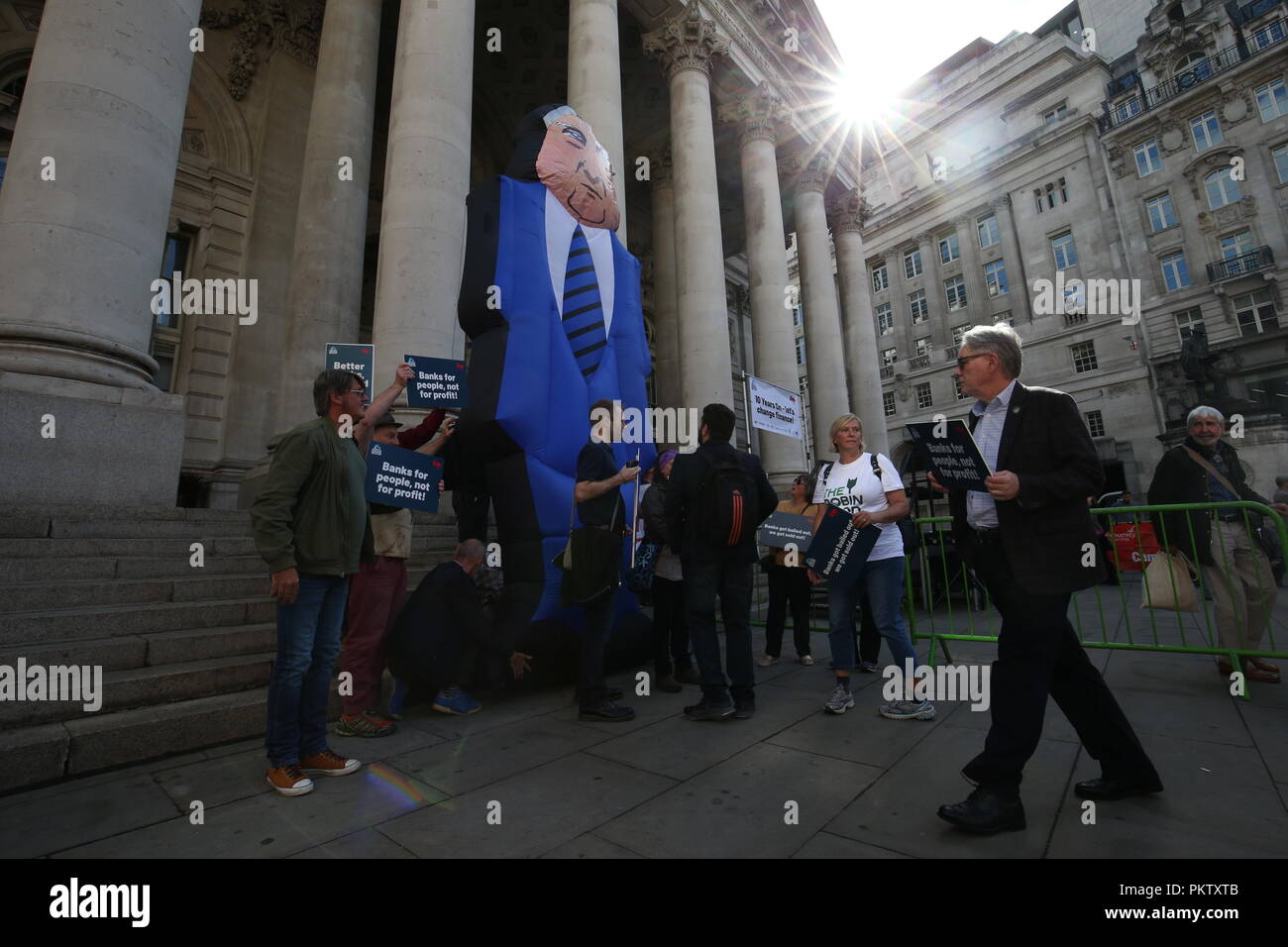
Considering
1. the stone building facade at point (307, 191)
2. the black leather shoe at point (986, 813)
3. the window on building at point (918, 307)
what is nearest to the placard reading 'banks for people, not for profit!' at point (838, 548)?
the black leather shoe at point (986, 813)

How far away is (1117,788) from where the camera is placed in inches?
107

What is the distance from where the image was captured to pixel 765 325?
52.3 feet

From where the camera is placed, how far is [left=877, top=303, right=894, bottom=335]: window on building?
47.3m

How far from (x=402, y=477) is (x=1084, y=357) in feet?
145

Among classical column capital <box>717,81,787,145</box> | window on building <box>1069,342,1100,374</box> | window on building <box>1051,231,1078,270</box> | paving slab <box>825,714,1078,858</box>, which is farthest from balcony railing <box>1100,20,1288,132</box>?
paving slab <box>825,714,1078,858</box>

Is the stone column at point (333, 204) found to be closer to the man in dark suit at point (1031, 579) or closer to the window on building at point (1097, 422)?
the man in dark suit at point (1031, 579)

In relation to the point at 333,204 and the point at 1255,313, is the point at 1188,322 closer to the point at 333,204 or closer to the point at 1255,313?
the point at 1255,313

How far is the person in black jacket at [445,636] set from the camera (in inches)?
173

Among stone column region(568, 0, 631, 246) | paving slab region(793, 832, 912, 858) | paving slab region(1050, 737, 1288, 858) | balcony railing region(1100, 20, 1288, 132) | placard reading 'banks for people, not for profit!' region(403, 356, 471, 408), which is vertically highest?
balcony railing region(1100, 20, 1288, 132)

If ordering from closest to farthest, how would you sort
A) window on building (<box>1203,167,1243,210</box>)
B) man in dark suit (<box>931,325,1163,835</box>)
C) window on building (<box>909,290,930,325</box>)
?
man in dark suit (<box>931,325,1163,835</box>)
window on building (<box>1203,167,1243,210</box>)
window on building (<box>909,290,930,325</box>)

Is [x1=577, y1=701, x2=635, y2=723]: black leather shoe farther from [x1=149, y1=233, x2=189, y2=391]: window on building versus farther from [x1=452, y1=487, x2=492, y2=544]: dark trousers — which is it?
[x1=149, y1=233, x2=189, y2=391]: window on building

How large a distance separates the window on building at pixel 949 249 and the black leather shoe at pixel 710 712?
4846cm

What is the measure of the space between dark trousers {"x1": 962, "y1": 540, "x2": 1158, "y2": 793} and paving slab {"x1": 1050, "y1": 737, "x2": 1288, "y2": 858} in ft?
0.63

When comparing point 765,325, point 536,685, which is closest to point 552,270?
point 536,685
